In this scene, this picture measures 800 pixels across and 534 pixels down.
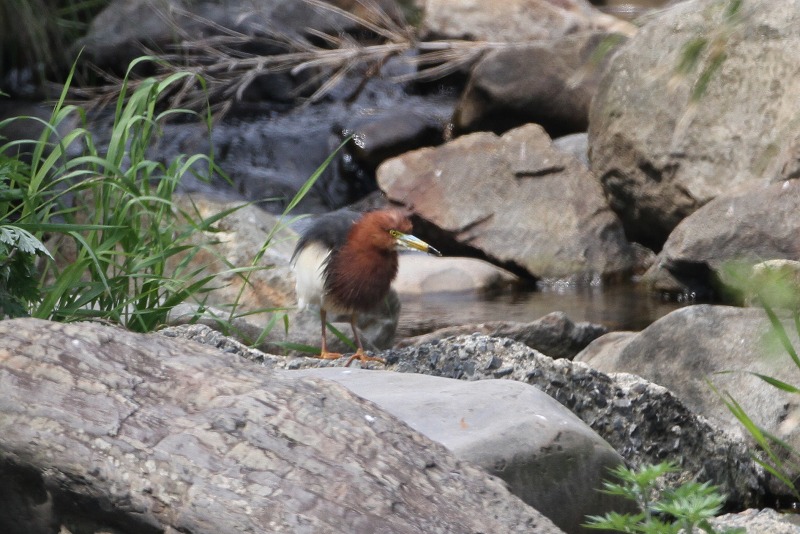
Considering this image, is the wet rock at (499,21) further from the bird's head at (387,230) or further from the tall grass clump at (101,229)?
the tall grass clump at (101,229)

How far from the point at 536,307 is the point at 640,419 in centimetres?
357

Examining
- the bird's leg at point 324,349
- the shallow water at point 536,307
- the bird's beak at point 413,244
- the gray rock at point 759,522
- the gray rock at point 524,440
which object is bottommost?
the shallow water at point 536,307

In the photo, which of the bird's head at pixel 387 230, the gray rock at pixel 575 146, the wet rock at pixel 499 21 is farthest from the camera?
the wet rock at pixel 499 21

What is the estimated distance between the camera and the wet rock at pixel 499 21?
1103 centimetres

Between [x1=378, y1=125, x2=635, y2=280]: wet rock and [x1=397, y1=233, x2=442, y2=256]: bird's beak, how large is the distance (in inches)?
137

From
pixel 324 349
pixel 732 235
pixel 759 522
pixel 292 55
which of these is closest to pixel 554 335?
pixel 324 349

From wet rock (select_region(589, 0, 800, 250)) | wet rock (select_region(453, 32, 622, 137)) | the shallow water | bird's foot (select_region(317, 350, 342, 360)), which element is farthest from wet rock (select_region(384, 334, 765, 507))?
wet rock (select_region(453, 32, 622, 137))

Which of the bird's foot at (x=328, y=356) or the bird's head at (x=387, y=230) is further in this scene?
the bird's head at (x=387, y=230)

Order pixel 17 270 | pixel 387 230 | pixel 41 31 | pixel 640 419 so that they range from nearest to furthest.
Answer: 1. pixel 17 270
2. pixel 640 419
3. pixel 387 230
4. pixel 41 31

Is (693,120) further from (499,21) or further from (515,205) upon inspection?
(499,21)

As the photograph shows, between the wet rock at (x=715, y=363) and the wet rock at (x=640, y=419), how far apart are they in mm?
178

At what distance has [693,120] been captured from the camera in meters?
6.99

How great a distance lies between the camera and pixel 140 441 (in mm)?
2018

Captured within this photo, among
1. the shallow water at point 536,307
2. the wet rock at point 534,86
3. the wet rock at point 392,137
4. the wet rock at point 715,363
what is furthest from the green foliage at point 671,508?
the wet rock at point 392,137
